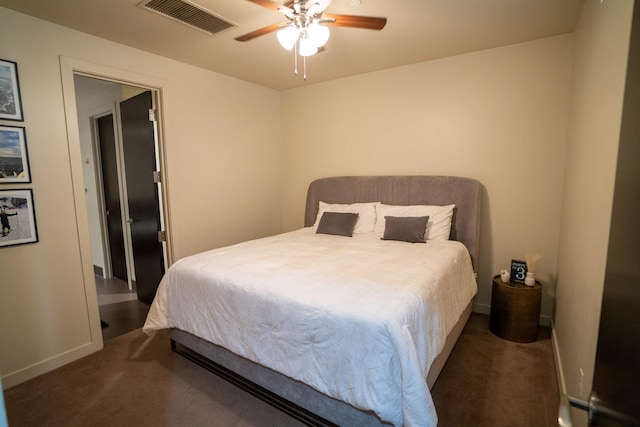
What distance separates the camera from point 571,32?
8.27ft

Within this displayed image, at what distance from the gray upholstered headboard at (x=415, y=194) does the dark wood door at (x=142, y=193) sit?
5.74 feet

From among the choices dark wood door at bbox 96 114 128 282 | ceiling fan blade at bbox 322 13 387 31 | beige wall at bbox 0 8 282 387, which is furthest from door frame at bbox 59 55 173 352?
ceiling fan blade at bbox 322 13 387 31

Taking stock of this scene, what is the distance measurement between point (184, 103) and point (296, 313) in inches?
102

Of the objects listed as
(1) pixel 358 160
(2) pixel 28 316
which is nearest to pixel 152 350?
(2) pixel 28 316

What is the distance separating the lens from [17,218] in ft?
7.04

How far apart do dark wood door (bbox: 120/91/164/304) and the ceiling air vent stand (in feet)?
3.51

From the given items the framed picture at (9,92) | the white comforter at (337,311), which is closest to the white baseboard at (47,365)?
the white comforter at (337,311)

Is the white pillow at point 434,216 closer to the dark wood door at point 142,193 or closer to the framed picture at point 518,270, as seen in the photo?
the framed picture at point 518,270

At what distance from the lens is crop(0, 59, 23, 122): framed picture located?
2.05 meters

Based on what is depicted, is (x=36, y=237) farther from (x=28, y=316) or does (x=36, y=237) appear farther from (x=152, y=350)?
(x=152, y=350)

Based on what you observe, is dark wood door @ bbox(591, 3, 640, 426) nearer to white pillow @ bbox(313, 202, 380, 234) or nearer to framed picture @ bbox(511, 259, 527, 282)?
framed picture @ bbox(511, 259, 527, 282)

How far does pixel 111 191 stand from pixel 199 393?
322 cm

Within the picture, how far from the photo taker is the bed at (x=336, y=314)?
1.39 meters

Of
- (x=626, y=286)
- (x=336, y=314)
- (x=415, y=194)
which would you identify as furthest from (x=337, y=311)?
(x=415, y=194)
